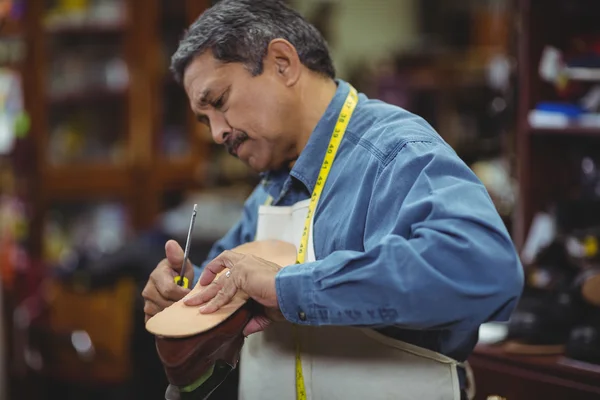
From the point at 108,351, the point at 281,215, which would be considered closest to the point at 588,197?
the point at 281,215

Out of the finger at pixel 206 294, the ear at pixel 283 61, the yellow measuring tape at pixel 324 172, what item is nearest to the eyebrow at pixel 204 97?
the ear at pixel 283 61

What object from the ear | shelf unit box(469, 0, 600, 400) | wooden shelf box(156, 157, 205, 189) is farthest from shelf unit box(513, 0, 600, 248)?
wooden shelf box(156, 157, 205, 189)

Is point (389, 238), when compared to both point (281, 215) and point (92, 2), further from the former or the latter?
point (92, 2)

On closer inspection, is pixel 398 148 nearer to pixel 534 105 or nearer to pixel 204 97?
pixel 204 97

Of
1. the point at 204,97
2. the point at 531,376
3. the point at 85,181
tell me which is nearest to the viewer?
the point at 204,97

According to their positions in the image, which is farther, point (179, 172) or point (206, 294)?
point (179, 172)

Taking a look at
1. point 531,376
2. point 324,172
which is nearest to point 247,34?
point 324,172

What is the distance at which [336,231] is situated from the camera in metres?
1.58

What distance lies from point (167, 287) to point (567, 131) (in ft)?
5.10

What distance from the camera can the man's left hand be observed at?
4.62 ft

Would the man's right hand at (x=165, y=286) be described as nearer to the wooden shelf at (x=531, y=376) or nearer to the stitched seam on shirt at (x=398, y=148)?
the stitched seam on shirt at (x=398, y=148)

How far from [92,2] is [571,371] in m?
3.65

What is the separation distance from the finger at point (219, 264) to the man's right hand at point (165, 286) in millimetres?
119

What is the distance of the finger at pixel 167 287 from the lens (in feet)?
5.45
